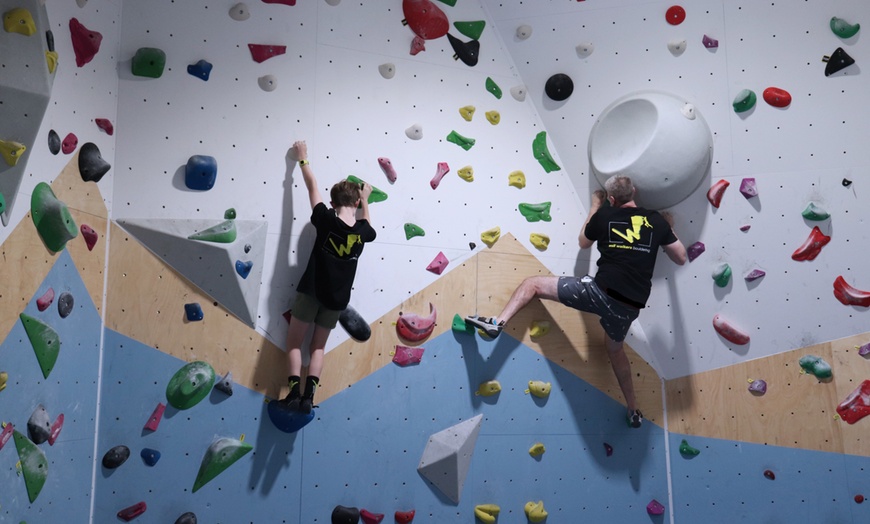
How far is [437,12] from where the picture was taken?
3.62 metres

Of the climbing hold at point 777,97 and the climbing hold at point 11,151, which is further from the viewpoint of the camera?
the climbing hold at point 777,97

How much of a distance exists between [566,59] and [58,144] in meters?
2.43

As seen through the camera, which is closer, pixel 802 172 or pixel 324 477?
pixel 324 477

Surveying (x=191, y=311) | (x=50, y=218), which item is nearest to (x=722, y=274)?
(x=191, y=311)

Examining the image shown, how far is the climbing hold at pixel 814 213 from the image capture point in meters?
3.58

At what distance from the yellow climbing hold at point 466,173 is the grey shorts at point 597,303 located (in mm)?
668

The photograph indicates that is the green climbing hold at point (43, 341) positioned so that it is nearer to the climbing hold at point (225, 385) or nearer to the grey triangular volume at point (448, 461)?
the climbing hold at point (225, 385)

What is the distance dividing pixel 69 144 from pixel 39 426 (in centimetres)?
105

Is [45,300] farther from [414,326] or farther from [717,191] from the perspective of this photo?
[717,191]

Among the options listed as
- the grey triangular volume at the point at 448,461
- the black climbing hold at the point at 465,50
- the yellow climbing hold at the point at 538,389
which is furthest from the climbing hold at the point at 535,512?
the black climbing hold at the point at 465,50

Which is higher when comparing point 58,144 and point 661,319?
point 58,144

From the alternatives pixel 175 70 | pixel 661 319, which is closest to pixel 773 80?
pixel 661 319

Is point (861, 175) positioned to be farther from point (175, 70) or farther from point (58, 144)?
point (58, 144)

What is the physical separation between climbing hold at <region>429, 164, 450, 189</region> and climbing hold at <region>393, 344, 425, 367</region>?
787mm
